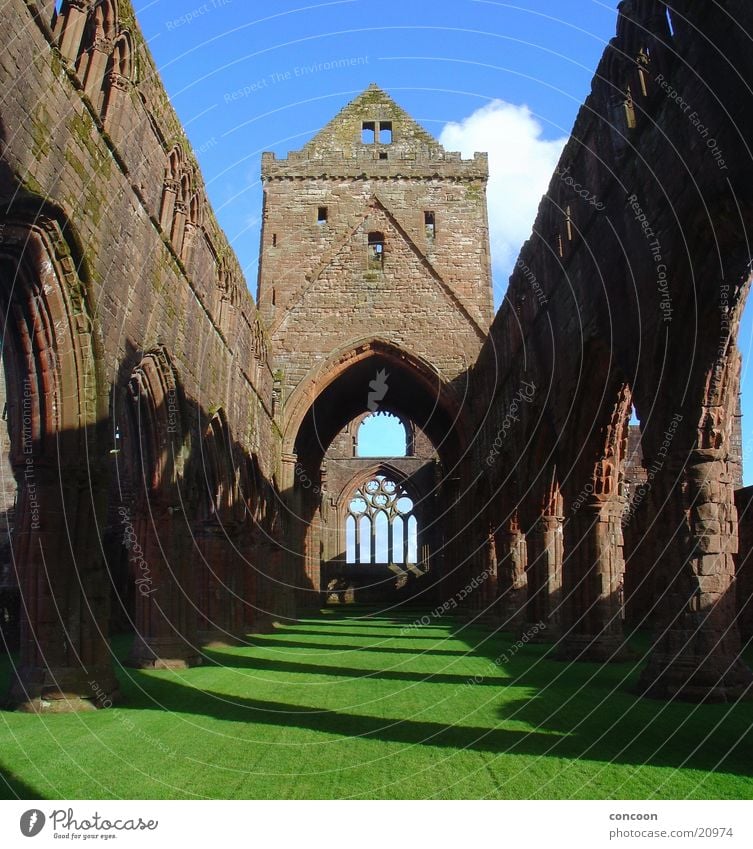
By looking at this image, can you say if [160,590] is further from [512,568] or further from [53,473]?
[512,568]

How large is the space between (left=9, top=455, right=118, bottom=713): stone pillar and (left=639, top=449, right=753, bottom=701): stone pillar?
5054mm

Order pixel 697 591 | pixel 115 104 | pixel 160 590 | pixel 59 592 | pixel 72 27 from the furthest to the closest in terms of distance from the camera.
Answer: pixel 160 590 < pixel 115 104 < pixel 72 27 < pixel 697 591 < pixel 59 592

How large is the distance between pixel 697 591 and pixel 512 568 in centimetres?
1082

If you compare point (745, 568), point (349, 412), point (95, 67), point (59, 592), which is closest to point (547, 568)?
point (745, 568)

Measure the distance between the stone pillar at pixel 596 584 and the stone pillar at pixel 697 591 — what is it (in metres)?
3.42

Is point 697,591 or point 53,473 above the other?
point 53,473

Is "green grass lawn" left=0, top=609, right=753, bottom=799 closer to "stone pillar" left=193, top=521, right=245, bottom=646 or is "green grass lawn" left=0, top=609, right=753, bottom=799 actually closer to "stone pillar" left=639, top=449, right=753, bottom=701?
"stone pillar" left=639, top=449, right=753, bottom=701

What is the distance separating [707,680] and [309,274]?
1871 cm

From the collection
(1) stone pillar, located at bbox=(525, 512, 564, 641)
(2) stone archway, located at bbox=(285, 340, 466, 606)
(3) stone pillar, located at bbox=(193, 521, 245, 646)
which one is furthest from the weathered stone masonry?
(2) stone archway, located at bbox=(285, 340, 466, 606)

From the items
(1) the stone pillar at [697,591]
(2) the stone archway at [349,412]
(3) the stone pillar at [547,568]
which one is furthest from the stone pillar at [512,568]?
(1) the stone pillar at [697,591]

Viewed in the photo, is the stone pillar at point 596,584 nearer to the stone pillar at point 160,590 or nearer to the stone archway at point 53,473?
the stone pillar at point 160,590

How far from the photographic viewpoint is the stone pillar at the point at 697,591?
748cm

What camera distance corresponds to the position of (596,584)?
11.6m

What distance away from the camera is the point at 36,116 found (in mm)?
6957
